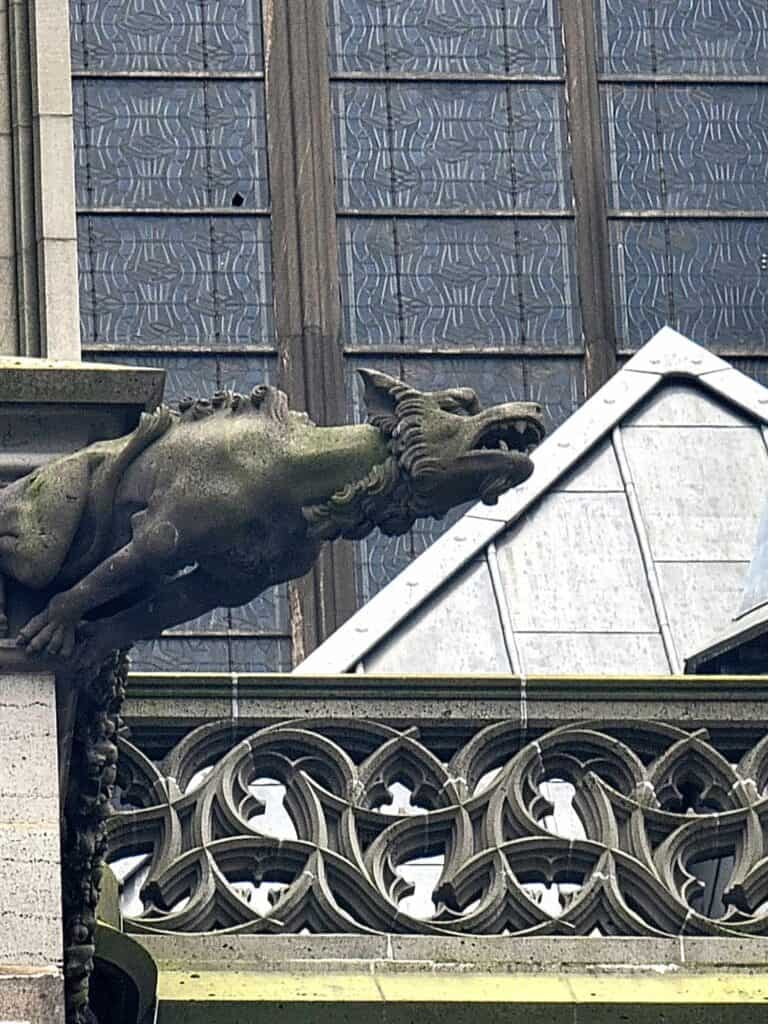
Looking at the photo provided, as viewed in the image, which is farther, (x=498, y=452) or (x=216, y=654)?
(x=216, y=654)

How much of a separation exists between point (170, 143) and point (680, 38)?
2.16 m

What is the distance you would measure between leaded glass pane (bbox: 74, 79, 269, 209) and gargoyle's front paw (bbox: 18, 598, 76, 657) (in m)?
9.58

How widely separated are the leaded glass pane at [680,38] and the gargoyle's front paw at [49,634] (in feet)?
34.3

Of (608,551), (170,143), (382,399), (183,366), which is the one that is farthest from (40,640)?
(170,143)

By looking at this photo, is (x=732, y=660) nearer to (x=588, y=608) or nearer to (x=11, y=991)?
(x=588, y=608)

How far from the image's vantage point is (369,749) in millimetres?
13148

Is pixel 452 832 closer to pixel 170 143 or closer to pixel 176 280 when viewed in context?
pixel 176 280

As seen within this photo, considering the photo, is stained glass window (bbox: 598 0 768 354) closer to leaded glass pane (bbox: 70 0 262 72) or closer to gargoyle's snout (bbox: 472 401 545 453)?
leaded glass pane (bbox: 70 0 262 72)

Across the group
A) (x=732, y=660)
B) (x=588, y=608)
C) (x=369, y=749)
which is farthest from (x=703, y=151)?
(x=369, y=749)

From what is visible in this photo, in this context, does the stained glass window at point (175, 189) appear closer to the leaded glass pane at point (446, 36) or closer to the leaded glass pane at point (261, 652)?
the leaded glass pane at point (446, 36)

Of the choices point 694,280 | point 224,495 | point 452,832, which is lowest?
point 452,832

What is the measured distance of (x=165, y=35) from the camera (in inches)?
808

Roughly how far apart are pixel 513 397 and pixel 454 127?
1.25m

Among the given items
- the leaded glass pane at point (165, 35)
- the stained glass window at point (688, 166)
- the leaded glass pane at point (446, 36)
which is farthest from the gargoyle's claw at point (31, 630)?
the leaded glass pane at point (446, 36)
